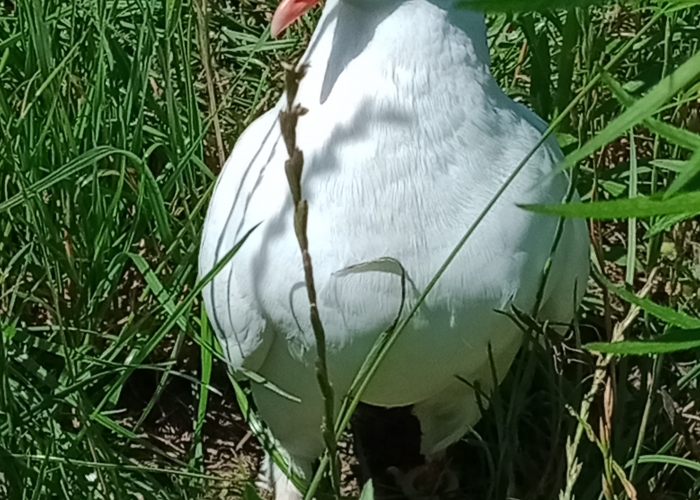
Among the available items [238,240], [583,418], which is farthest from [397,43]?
[583,418]

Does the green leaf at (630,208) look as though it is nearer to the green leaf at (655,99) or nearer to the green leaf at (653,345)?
the green leaf at (655,99)

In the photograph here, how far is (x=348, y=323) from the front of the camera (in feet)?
4.33

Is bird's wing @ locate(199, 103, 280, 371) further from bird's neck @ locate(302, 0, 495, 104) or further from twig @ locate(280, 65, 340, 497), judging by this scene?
twig @ locate(280, 65, 340, 497)

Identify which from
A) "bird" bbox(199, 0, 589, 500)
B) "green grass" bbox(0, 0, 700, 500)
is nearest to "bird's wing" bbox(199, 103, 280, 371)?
"bird" bbox(199, 0, 589, 500)

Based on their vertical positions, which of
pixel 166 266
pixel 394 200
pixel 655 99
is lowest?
pixel 166 266

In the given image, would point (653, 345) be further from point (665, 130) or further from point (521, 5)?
point (521, 5)

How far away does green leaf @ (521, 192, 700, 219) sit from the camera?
66 centimetres

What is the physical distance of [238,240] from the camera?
4.45 feet

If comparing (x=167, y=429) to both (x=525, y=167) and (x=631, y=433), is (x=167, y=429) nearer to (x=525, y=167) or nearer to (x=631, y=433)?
(x=631, y=433)

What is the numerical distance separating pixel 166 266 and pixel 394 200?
746mm

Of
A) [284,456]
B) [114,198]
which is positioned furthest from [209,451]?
[114,198]

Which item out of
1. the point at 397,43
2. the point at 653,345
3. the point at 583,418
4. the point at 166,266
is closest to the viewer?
the point at 653,345

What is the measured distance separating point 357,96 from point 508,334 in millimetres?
365

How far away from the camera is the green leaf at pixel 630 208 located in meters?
0.66
